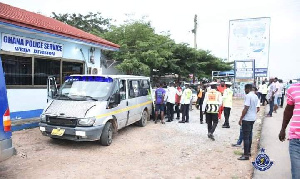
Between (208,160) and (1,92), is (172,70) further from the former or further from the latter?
(1,92)

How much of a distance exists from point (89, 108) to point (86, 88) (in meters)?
1.03

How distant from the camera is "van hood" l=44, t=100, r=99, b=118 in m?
6.17

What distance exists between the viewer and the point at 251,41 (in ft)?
74.6

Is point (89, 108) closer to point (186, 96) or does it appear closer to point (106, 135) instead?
point (106, 135)

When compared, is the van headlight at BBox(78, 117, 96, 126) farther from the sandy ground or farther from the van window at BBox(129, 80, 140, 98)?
the van window at BBox(129, 80, 140, 98)

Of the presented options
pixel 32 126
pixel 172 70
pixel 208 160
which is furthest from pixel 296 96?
pixel 172 70

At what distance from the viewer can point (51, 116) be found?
20.6 ft

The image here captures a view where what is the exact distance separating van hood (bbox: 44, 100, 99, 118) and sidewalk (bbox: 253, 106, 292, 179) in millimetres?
4156

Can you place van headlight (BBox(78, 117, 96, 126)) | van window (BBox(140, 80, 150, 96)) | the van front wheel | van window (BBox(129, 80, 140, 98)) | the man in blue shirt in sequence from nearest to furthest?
the man in blue shirt < van headlight (BBox(78, 117, 96, 126)) < the van front wheel < van window (BBox(129, 80, 140, 98)) < van window (BBox(140, 80, 150, 96))

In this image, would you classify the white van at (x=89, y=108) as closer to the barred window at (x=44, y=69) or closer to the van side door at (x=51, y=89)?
the van side door at (x=51, y=89)

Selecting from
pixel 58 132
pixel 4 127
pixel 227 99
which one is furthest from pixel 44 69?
pixel 227 99

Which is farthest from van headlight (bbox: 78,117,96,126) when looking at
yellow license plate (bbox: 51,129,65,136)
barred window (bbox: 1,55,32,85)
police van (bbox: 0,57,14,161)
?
barred window (bbox: 1,55,32,85)

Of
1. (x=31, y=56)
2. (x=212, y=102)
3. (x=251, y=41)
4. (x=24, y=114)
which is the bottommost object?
(x=24, y=114)

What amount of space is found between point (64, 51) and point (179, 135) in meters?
5.93
